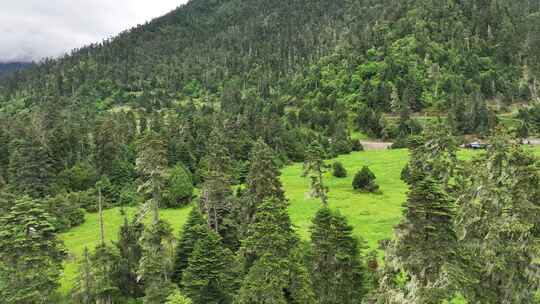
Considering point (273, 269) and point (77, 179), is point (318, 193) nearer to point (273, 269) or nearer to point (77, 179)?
point (273, 269)

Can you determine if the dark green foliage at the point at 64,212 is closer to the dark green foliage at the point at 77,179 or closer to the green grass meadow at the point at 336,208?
the green grass meadow at the point at 336,208

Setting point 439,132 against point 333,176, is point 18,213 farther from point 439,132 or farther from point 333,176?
point 333,176

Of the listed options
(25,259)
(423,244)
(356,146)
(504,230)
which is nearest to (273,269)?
(423,244)

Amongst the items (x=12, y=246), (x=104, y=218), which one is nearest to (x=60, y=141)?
(x=104, y=218)

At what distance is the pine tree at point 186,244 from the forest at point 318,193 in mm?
181

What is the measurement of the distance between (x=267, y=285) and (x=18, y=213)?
66.1 ft

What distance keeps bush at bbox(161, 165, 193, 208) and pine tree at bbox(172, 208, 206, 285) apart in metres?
30.1

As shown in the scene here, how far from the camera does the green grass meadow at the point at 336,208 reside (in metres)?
50.2

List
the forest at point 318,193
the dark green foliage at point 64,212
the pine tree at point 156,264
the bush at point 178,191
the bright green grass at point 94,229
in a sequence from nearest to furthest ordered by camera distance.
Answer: the forest at point 318,193 → the pine tree at point 156,264 → the bright green grass at point 94,229 → the dark green foliage at point 64,212 → the bush at point 178,191

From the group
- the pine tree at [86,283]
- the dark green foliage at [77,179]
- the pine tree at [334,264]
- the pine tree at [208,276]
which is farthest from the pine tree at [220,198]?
the dark green foliage at [77,179]

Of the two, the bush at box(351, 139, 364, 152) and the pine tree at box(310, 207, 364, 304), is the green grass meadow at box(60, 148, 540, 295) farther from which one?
the bush at box(351, 139, 364, 152)

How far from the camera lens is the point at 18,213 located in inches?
1251

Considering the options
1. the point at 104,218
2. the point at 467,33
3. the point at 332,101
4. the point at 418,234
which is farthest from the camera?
the point at 467,33

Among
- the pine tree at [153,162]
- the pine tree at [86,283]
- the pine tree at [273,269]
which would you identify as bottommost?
the pine tree at [86,283]
